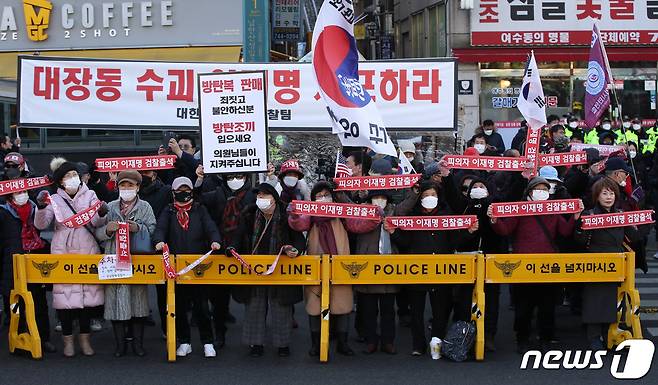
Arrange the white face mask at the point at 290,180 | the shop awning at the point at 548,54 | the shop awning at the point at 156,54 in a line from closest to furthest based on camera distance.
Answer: the white face mask at the point at 290,180
the shop awning at the point at 156,54
the shop awning at the point at 548,54

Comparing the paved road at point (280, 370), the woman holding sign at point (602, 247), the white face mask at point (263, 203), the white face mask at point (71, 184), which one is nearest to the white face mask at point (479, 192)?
the woman holding sign at point (602, 247)

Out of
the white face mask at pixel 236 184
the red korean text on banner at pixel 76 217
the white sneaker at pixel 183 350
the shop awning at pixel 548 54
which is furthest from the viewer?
the shop awning at pixel 548 54

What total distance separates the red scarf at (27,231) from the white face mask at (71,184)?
66cm

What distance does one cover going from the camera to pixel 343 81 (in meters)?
9.51

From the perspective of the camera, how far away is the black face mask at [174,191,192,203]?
368 inches

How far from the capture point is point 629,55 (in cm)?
2666

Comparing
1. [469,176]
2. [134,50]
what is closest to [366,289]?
[469,176]

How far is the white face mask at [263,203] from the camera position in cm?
920

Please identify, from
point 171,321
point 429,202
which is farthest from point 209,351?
point 429,202

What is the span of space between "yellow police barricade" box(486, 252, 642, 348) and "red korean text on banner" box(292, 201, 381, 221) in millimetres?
1166

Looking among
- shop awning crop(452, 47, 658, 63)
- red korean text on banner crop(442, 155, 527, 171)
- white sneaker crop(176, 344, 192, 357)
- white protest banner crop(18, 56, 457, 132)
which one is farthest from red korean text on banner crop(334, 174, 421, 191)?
shop awning crop(452, 47, 658, 63)

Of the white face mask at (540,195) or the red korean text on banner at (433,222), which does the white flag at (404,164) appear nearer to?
the red korean text on banner at (433,222)

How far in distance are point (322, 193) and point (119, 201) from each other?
6.16 ft

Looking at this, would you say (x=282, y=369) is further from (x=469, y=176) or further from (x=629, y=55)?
(x=629, y=55)
